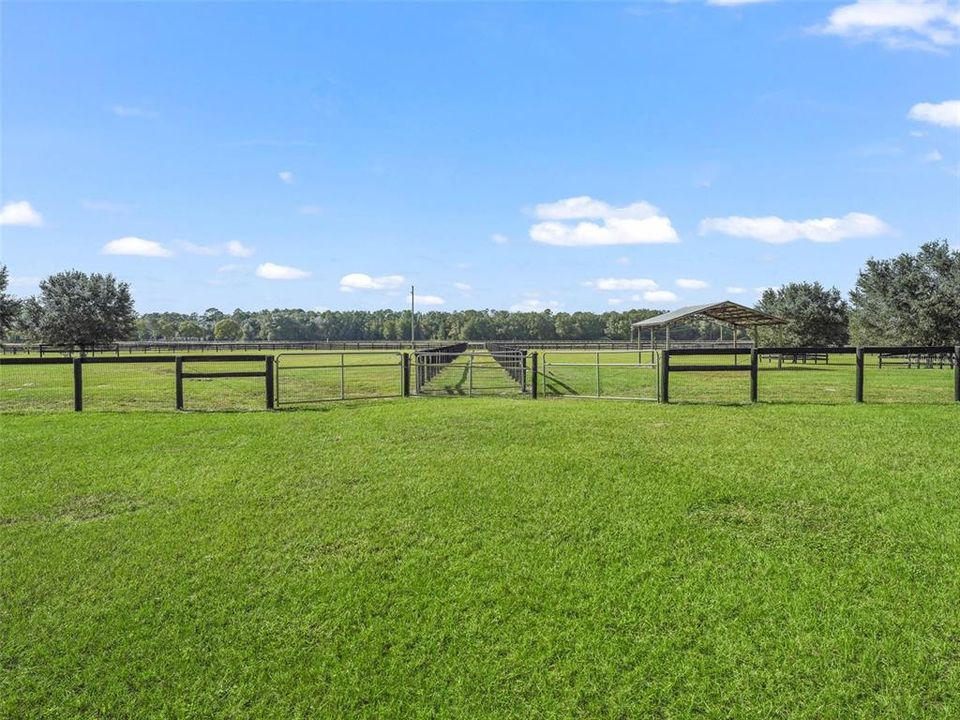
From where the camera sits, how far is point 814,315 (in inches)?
1521

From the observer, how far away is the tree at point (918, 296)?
29.0 m

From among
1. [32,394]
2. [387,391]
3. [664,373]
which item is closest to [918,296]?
[664,373]

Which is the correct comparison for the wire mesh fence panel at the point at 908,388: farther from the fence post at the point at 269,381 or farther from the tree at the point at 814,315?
the tree at the point at 814,315

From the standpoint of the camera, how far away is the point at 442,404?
11906 mm

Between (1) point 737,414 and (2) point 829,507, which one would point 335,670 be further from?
(1) point 737,414

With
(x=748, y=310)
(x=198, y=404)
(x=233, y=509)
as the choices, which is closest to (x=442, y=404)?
(x=198, y=404)

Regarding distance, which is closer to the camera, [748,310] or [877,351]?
[877,351]

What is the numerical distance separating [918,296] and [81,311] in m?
60.2

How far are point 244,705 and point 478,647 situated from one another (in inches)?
49.9

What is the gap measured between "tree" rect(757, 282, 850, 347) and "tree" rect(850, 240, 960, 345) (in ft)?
12.3

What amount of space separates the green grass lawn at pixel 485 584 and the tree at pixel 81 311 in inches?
2048

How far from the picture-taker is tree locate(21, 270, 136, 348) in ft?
166

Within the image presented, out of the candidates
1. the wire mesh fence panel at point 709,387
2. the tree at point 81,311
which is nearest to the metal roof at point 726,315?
the wire mesh fence panel at point 709,387

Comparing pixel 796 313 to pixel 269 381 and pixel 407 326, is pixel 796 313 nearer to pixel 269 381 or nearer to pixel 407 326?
pixel 269 381
